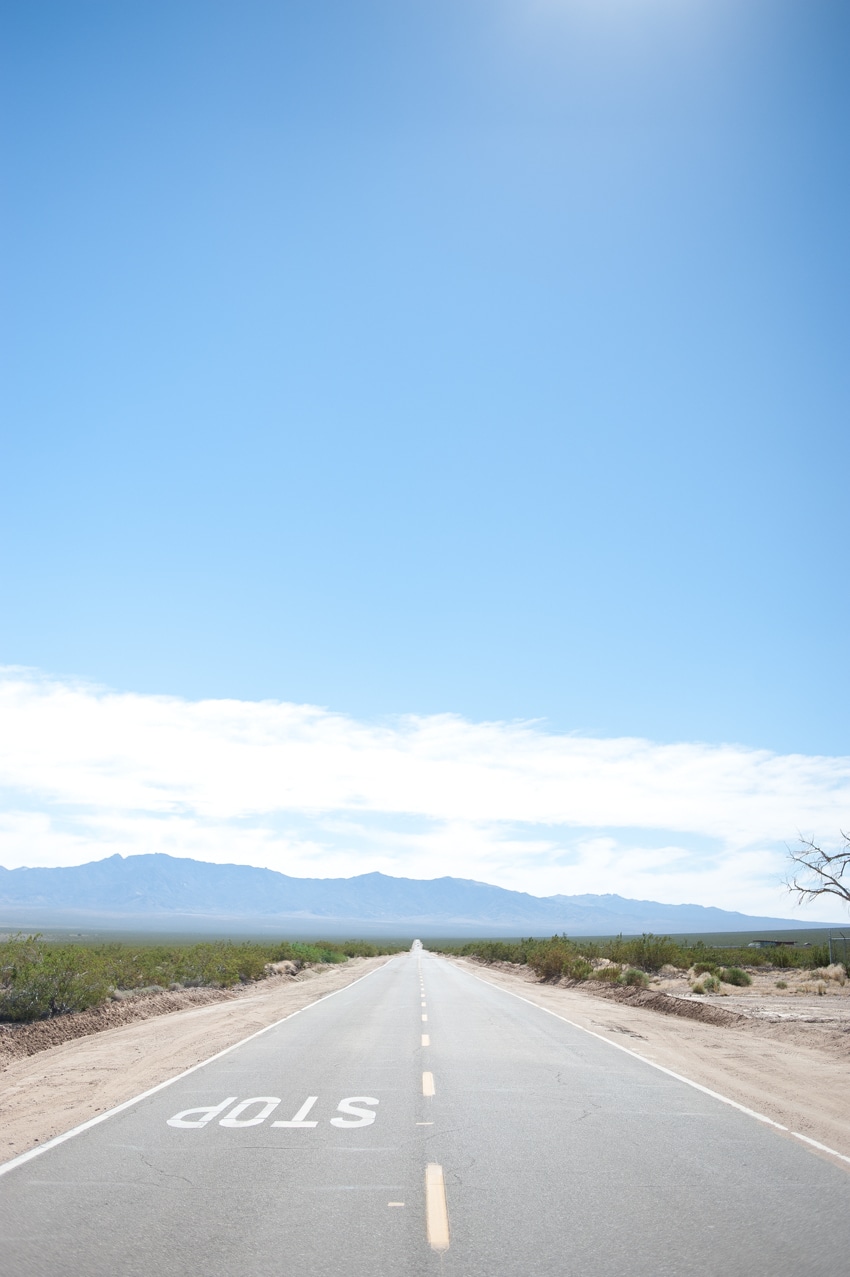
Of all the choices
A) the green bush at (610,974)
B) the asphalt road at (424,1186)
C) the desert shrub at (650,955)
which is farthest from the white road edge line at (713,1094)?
the desert shrub at (650,955)

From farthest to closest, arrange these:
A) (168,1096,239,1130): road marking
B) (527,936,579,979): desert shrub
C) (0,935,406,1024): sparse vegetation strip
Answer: (527,936,579,979): desert shrub < (0,935,406,1024): sparse vegetation strip < (168,1096,239,1130): road marking

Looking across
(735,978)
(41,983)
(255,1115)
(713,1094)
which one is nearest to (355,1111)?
(255,1115)

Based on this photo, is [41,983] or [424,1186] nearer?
[424,1186]

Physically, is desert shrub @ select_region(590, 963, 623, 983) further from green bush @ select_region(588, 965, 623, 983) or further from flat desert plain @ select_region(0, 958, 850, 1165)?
flat desert plain @ select_region(0, 958, 850, 1165)

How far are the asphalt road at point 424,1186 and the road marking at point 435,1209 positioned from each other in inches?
1.0

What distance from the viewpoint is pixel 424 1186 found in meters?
7.14

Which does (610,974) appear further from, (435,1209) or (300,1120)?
(435,1209)

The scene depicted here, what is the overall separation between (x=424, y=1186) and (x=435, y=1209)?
62 centimetres

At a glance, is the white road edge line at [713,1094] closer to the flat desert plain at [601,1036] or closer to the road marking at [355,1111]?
the flat desert plain at [601,1036]

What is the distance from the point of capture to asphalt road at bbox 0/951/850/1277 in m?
5.70

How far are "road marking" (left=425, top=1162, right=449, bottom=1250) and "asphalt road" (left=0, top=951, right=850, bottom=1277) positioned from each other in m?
0.02

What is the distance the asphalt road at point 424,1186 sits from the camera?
18.7ft

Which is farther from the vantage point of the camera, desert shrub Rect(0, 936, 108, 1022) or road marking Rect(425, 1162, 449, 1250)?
desert shrub Rect(0, 936, 108, 1022)

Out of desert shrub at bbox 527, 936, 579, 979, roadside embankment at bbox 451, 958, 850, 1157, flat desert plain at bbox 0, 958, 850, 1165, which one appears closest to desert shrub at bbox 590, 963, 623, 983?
flat desert plain at bbox 0, 958, 850, 1165
